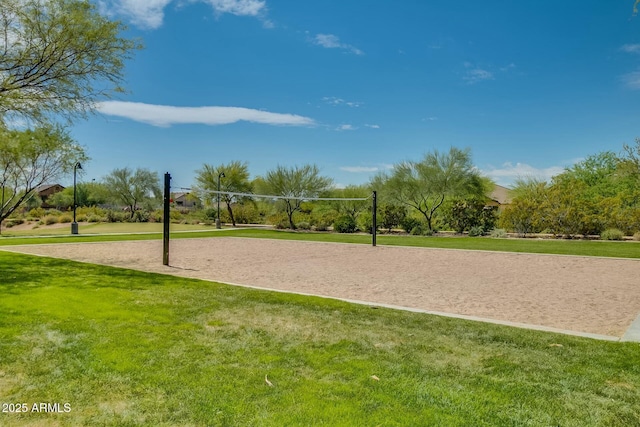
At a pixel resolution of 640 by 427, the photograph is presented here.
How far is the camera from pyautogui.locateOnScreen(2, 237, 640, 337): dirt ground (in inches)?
246

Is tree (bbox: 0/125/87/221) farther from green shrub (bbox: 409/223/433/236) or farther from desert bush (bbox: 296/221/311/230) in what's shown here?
green shrub (bbox: 409/223/433/236)

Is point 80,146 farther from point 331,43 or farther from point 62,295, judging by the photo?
point 62,295

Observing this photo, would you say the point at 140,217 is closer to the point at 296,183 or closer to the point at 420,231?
the point at 296,183

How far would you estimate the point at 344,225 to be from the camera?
1099 inches

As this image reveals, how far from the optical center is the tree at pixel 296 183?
99.7ft

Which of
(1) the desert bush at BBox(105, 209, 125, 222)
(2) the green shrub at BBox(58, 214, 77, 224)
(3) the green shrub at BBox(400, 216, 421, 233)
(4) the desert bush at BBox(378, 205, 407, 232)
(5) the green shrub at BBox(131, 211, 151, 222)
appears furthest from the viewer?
(5) the green shrub at BBox(131, 211, 151, 222)

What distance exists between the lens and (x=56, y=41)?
10.3 metres

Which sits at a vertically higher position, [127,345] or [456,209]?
[456,209]

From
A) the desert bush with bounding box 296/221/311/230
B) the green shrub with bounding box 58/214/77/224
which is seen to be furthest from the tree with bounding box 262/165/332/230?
the green shrub with bounding box 58/214/77/224

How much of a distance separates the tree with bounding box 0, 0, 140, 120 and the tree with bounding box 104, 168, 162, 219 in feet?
108

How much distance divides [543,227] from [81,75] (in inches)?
890

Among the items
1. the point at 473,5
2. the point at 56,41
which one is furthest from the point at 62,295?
the point at 473,5

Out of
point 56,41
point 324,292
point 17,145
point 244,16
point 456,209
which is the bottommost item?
point 324,292

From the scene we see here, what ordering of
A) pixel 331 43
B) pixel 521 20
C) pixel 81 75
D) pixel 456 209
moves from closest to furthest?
pixel 81 75
pixel 521 20
pixel 331 43
pixel 456 209
